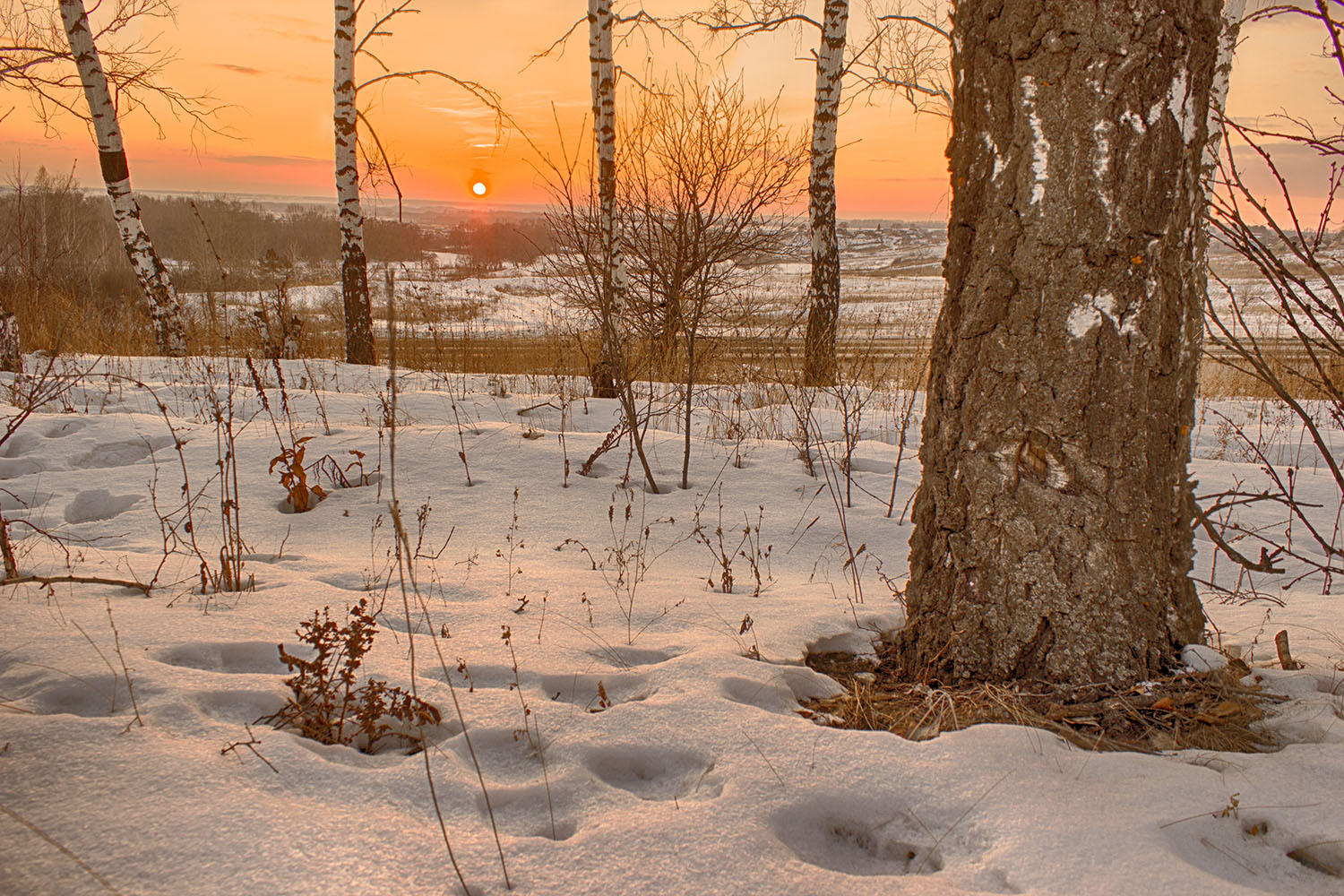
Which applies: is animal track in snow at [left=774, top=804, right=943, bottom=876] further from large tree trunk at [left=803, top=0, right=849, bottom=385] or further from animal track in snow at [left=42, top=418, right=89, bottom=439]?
large tree trunk at [left=803, top=0, right=849, bottom=385]

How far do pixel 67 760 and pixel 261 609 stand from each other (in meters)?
0.96

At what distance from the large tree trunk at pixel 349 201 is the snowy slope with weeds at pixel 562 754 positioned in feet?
22.3

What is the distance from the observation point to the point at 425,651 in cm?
213

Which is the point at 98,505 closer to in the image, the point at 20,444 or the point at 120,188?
the point at 20,444

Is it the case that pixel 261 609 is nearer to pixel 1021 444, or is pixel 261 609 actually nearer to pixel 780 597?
pixel 780 597

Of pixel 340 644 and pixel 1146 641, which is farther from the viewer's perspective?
pixel 340 644

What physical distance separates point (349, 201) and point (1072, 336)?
9.57m

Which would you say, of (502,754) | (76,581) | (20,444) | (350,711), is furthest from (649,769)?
(20,444)

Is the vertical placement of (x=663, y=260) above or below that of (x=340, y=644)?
above

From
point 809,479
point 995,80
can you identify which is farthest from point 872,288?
point 995,80

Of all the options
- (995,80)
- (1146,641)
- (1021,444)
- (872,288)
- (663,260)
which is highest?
(872,288)

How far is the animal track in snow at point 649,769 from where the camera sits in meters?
1.58

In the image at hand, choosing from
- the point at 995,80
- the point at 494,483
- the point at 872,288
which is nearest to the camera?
the point at 995,80

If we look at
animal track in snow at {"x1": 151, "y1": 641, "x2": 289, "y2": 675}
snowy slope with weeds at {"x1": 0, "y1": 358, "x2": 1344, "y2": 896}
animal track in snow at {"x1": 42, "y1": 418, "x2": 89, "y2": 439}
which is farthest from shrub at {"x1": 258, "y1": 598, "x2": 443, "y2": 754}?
animal track in snow at {"x1": 42, "y1": 418, "x2": 89, "y2": 439}
